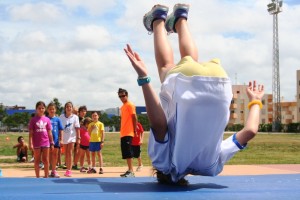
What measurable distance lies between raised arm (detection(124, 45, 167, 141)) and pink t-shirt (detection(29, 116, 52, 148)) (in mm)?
4204

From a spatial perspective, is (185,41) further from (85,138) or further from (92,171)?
(85,138)

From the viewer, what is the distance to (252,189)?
3.19 meters

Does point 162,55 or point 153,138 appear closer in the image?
point 153,138

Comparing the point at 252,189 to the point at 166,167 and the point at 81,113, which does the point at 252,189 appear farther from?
the point at 81,113

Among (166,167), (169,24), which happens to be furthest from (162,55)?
(166,167)

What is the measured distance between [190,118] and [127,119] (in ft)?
16.2

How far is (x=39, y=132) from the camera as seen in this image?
714cm

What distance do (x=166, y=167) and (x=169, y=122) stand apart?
346 mm

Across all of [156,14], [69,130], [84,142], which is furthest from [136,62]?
[84,142]

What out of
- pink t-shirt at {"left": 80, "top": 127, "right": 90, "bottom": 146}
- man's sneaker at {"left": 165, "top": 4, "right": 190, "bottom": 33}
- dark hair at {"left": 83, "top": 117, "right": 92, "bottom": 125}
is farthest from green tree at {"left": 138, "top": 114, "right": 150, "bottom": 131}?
man's sneaker at {"left": 165, "top": 4, "right": 190, "bottom": 33}

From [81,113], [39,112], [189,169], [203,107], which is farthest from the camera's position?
[81,113]

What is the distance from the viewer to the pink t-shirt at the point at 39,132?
712 cm

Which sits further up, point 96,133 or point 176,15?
point 176,15

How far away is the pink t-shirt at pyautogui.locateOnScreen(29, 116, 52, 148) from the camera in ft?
23.4
